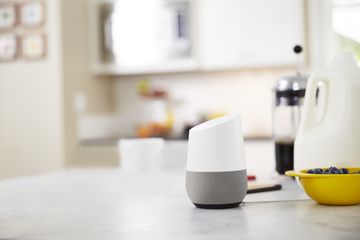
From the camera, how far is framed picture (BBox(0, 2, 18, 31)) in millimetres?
4461

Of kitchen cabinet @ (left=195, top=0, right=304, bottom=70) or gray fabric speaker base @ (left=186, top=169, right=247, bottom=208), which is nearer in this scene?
gray fabric speaker base @ (left=186, top=169, right=247, bottom=208)

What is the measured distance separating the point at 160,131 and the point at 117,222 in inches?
128

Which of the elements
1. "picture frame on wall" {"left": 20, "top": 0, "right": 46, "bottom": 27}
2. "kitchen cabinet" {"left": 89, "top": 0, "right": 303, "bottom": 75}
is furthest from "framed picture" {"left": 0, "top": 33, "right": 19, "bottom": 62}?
"kitchen cabinet" {"left": 89, "top": 0, "right": 303, "bottom": 75}

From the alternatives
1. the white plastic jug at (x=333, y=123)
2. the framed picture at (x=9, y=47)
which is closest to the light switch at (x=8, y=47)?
the framed picture at (x=9, y=47)

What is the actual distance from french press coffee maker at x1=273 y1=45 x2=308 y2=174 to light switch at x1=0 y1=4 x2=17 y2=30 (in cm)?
314

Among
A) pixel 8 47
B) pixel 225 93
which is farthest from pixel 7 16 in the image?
pixel 225 93

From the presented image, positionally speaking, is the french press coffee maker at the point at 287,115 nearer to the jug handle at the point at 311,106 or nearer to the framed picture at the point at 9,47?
the jug handle at the point at 311,106

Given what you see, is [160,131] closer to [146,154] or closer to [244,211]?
[146,154]

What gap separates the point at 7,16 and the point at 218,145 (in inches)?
145

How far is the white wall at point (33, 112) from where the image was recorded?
426 cm

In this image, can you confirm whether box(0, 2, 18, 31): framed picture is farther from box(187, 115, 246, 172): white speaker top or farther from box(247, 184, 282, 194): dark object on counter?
box(187, 115, 246, 172): white speaker top

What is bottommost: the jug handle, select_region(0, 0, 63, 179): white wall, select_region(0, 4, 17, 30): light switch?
select_region(0, 0, 63, 179): white wall

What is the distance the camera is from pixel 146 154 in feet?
6.56

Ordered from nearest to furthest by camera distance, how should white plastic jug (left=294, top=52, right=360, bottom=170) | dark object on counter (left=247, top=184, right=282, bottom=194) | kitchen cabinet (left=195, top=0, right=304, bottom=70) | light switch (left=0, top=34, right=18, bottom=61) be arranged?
white plastic jug (left=294, top=52, right=360, bottom=170)
dark object on counter (left=247, top=184, right=282, bottom=194)
kitchen cabinet (left=195, top=0, right=304, bottom=70)
light switch (left=0, top=34, right=18, bottom=61)
